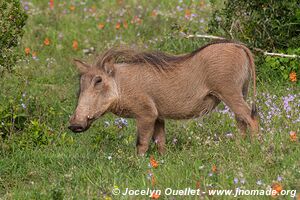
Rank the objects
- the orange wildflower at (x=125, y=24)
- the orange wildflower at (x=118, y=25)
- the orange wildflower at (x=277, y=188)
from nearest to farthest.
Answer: the orange wildflower at (x=277, y=188)
the orange wildflower at (x=118, y=25)
the orange wildflower at (x=125, y=24)

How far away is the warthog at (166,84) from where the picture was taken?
639 cm

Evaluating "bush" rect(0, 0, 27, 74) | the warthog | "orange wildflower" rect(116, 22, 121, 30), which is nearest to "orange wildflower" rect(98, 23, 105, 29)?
"orange wildflower" rect(116, 22, 121, 30)

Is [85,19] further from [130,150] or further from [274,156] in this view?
[274,156]

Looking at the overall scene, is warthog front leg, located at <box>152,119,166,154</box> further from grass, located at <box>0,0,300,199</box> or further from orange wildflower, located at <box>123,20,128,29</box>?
orange wildflower, located at <box>123,20,128,29</box>

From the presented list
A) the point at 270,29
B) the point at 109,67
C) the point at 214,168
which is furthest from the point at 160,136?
the point at 270,29

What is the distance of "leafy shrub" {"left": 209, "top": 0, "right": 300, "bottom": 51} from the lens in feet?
26.4

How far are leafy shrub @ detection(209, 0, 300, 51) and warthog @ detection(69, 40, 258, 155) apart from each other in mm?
1602

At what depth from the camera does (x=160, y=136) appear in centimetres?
668

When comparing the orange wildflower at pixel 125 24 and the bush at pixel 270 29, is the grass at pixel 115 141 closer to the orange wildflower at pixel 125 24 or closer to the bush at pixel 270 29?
the orange wildflower at pixel 125 24

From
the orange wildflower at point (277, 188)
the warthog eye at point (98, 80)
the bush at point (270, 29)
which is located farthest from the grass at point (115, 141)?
the warthog eye at point (98, 80)

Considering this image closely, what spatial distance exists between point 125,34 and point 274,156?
5468 millimetres

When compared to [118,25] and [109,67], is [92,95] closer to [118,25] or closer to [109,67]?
[109,67]

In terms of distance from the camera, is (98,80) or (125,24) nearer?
(98,80)

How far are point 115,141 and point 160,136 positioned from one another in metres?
0.56
